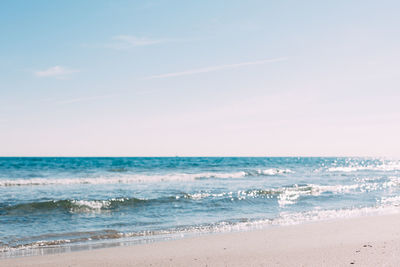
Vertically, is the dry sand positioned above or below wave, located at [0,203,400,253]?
above

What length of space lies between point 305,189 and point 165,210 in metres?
12.8

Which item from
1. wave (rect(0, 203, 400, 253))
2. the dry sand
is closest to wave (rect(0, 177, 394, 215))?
wave (rect(0, 203, 400, 253))

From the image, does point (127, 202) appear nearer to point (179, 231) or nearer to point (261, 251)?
point (179, 231)

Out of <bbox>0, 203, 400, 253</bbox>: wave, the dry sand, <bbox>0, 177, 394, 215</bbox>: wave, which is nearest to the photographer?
the dry sand

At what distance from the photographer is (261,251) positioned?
327 inches

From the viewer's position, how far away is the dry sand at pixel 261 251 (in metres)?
7.31

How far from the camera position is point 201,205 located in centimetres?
1700

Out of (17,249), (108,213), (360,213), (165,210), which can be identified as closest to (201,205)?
(165,210)

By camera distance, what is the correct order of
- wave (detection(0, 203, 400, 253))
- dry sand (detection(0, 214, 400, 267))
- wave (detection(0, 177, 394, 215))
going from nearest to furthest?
1. dry sand (detection(0, 214, 400, 267))
2. wave (detection(0, 203, 400, 253))
3. wave (detection(0, 177, 394, 215))

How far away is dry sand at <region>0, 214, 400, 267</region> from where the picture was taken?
7.31 metres

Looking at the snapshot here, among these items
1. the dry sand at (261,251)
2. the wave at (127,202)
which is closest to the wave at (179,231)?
the dry sand at (261,251)

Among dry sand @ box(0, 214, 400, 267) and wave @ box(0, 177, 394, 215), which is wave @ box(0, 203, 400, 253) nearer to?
dry sand @ box(0, 214, 400, 267)

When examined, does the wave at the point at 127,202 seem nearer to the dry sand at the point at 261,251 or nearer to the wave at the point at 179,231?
the wave at the point at 179,231

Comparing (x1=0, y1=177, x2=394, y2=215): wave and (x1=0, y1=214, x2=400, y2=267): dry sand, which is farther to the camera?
(x1=0, y1=177, x2=394, y2=215): wave
